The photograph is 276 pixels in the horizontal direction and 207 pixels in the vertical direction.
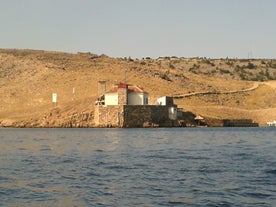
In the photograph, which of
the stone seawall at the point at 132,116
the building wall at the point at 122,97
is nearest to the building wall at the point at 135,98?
the building wall at the point at 122,97

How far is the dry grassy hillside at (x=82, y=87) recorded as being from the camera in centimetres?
10331

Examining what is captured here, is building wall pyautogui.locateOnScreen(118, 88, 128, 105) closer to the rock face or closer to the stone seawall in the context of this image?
the stone seawall

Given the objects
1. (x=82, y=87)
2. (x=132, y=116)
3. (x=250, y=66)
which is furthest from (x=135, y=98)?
(x=250, y=66)

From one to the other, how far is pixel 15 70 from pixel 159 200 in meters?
119

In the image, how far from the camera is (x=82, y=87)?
118m

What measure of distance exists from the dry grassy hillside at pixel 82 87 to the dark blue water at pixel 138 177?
52976mm

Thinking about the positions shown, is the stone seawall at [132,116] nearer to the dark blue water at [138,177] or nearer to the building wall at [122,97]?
the building wall at [122,97]

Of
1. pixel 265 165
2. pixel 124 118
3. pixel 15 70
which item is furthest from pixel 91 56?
pixel 265 165

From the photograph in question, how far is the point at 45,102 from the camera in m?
114

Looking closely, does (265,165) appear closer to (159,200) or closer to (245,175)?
(245,175)

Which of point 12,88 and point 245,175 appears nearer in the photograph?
point 245,175

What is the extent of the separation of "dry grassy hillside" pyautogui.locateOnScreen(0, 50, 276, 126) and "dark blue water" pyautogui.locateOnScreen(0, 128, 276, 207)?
174 ft

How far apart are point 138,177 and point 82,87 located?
295 feet

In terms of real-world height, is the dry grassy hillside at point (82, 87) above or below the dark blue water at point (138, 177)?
above
